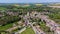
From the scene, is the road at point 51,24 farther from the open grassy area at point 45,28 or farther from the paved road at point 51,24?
the open grassy area at point 45,28

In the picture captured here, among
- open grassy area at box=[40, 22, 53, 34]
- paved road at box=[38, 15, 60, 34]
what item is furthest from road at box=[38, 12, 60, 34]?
open grassy area at box=[40, 22, 53, 34]

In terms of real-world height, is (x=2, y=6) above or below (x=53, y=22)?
above

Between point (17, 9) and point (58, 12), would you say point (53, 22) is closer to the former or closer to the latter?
point (58, 12)

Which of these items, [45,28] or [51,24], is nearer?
[45,28]

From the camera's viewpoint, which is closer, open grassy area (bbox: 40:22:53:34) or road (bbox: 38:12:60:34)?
open grassy area (bbox: 40:22:53:34)

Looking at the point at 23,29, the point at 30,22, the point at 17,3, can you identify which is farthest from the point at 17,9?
the point at 23,29

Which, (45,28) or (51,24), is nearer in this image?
(45,28)

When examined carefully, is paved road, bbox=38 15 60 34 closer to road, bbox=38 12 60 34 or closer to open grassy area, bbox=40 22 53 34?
road, bbox=38 12 60 34

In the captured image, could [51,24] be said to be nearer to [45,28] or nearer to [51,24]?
[51,24]

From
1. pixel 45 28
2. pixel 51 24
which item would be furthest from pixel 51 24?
pixel 45 28

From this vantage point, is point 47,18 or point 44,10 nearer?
point 47,18

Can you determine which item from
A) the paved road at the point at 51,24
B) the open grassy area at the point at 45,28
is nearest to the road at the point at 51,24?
the paved road at the point at 51,24
